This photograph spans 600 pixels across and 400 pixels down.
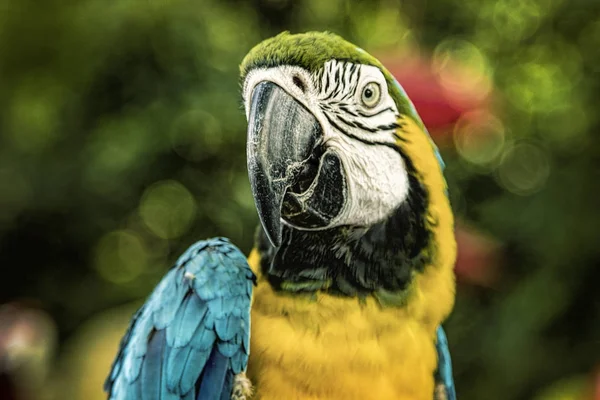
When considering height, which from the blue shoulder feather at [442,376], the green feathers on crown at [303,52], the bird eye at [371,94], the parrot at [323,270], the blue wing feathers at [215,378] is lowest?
the blue shoulder feather at [442,376]

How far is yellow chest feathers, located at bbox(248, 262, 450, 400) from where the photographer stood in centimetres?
66

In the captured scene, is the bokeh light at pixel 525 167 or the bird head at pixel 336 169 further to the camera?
the bokeh light at pixel 525 167

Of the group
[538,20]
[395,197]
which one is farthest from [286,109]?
[538,20]

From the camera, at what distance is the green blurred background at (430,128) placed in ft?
4.09

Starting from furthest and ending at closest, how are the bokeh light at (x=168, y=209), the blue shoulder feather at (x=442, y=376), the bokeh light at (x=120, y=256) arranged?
the bokeh light at (x=120, y=256) → the bokeh light at (x=168, y=209) → the blue shoulder feather at (x=442, y=376)

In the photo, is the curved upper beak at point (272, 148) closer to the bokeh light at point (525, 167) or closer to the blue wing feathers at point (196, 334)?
the blue wing feathers at point (196, 334)

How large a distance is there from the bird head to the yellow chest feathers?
25mm

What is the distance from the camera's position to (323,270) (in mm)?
680

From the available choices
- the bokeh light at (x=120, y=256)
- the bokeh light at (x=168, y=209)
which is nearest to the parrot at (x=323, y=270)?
the bokeh light at (x=168, y=209)

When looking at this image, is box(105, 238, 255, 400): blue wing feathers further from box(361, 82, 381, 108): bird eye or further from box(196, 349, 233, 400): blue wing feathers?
box(361, 82, 381, 108): bird eye

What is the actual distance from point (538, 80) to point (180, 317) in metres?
1.10

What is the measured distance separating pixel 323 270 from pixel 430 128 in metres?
0.46

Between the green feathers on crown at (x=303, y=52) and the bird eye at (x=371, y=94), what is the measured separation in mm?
25

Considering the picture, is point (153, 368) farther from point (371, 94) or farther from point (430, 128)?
point (430, 128)
